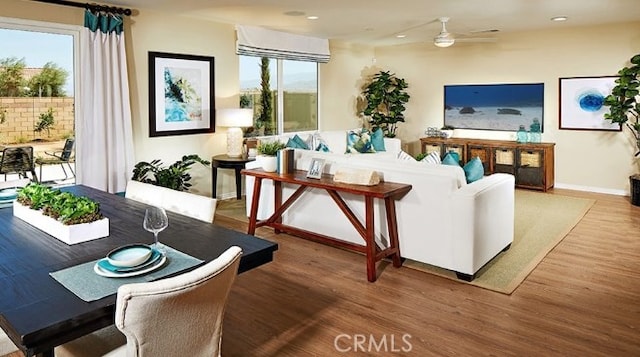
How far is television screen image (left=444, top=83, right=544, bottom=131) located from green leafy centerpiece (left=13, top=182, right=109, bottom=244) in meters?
A: 6.74

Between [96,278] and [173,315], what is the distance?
0.39 meters

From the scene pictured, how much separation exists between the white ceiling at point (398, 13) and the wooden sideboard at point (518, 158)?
169cm

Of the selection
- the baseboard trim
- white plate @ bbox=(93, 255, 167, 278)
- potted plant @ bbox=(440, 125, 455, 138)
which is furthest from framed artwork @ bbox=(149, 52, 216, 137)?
the baseboard trim

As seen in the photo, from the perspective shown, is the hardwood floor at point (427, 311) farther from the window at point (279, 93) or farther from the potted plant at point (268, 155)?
the window at point (279, 93)

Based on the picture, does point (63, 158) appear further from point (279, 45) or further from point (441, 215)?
point (441, 215)

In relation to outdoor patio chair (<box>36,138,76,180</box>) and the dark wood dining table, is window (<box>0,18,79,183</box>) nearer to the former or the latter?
outdoor patio chair (<box>36,138,76,180</box>)

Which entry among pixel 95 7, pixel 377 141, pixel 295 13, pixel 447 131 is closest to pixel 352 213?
pixel 295 13

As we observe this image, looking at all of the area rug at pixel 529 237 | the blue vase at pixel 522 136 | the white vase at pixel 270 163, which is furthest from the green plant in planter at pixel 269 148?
the blue vase at pixel 522 136

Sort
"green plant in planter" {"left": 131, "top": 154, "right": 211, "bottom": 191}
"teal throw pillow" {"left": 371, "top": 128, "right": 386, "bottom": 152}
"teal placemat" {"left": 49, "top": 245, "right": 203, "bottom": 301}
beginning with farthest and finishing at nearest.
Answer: "teal throw pillow" {"left": 371, "top": 128, "right": 386, "bottom": 152}
"green plant in planter" {"left": 131, "top": 154, "right": 211, "bottom": 191}
"teal placemat" {"left": 49, "top": 245, "right": 203, "bottom": 301}

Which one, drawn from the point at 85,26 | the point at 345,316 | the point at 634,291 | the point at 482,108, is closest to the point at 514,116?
the point at 482,108

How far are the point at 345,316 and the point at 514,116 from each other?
18.4ft

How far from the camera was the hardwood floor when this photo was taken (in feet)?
8.67

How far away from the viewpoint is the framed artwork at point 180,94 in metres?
5.57

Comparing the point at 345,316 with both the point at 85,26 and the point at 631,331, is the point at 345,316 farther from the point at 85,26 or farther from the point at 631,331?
the point at 85,26
